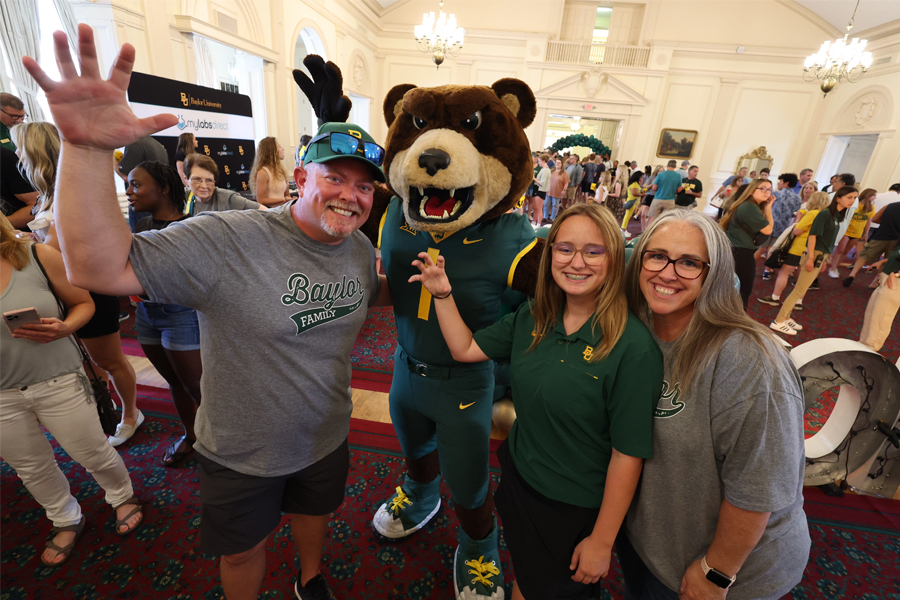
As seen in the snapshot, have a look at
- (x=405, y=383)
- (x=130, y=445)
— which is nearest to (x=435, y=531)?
(x=405, y=383)

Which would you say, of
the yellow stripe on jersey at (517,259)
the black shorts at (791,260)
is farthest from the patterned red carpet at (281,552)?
the black shorts at (791,260)

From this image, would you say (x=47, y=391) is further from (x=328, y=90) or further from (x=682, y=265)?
(x=682, y=265)

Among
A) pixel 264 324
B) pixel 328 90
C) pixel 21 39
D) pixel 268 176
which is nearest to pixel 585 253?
pixel 264 324

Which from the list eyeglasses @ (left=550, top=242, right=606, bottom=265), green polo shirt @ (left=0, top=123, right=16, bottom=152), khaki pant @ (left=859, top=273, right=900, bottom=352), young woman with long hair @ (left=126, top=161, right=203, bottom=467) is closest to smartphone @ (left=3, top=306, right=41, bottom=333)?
young woman with long hair @ (left=126, top=161, right=203, bottom=467)

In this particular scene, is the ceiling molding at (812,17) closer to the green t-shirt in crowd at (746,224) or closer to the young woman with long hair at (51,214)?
the green t-shirt in crowd at (746,224)

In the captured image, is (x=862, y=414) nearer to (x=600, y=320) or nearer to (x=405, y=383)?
(x=600, y=320)

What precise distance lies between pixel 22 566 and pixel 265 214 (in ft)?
6.49

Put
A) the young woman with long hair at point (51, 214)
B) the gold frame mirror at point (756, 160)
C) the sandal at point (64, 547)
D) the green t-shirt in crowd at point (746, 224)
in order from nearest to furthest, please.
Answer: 1. the sandal at point (64, 547)
2. the young woman with long hair at point (51, 214)
3. the green t-shirt in crowd at point (746, 224)
4. the gold frame mirror at point (756, 160)

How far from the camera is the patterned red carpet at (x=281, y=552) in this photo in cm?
171

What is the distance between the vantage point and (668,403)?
103cm

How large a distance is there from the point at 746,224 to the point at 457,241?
3.79m

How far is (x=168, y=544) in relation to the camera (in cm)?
187

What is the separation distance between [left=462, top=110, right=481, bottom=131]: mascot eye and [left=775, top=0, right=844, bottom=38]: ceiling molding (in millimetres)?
16559

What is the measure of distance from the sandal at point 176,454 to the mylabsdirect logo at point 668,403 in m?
2.46
